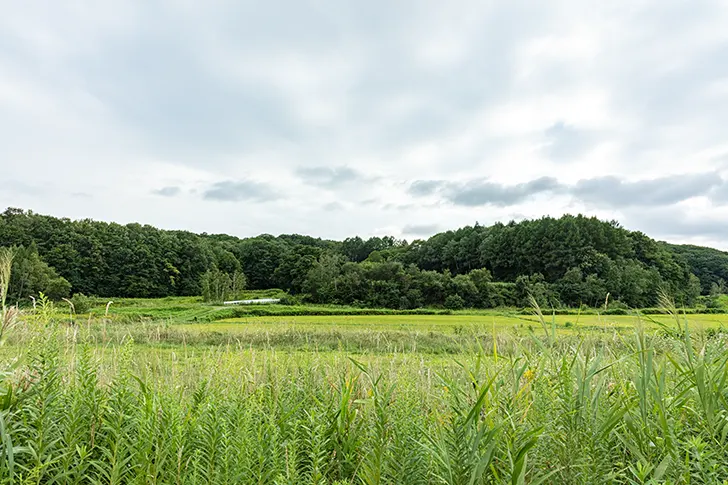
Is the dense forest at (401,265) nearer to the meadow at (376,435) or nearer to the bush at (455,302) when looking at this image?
the bush at (455,302)

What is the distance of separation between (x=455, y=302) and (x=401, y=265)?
1407 cm

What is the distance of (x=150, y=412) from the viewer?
73.6 inches

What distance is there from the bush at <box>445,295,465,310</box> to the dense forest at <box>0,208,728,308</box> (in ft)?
0.59

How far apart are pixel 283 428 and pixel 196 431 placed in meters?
0.42

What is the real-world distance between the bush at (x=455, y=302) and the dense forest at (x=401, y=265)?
18cm

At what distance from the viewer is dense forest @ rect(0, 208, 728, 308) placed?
73125 millimetres

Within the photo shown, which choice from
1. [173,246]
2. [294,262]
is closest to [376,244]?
[294,262]

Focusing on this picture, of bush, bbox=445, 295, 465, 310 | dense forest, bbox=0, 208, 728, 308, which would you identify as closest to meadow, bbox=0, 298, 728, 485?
dense forest, bbox=0, 208, 728, 308

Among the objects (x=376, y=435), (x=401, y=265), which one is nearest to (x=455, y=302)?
(x=401, y=265)

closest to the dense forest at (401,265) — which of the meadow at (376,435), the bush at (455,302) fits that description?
the bush at (455,302)

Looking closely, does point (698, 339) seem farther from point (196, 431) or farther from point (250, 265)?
point (250, 265)

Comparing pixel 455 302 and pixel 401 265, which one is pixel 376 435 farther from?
pixel 401 265

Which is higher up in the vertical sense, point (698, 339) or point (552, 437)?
point (698, 339)

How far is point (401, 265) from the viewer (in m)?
80.0
